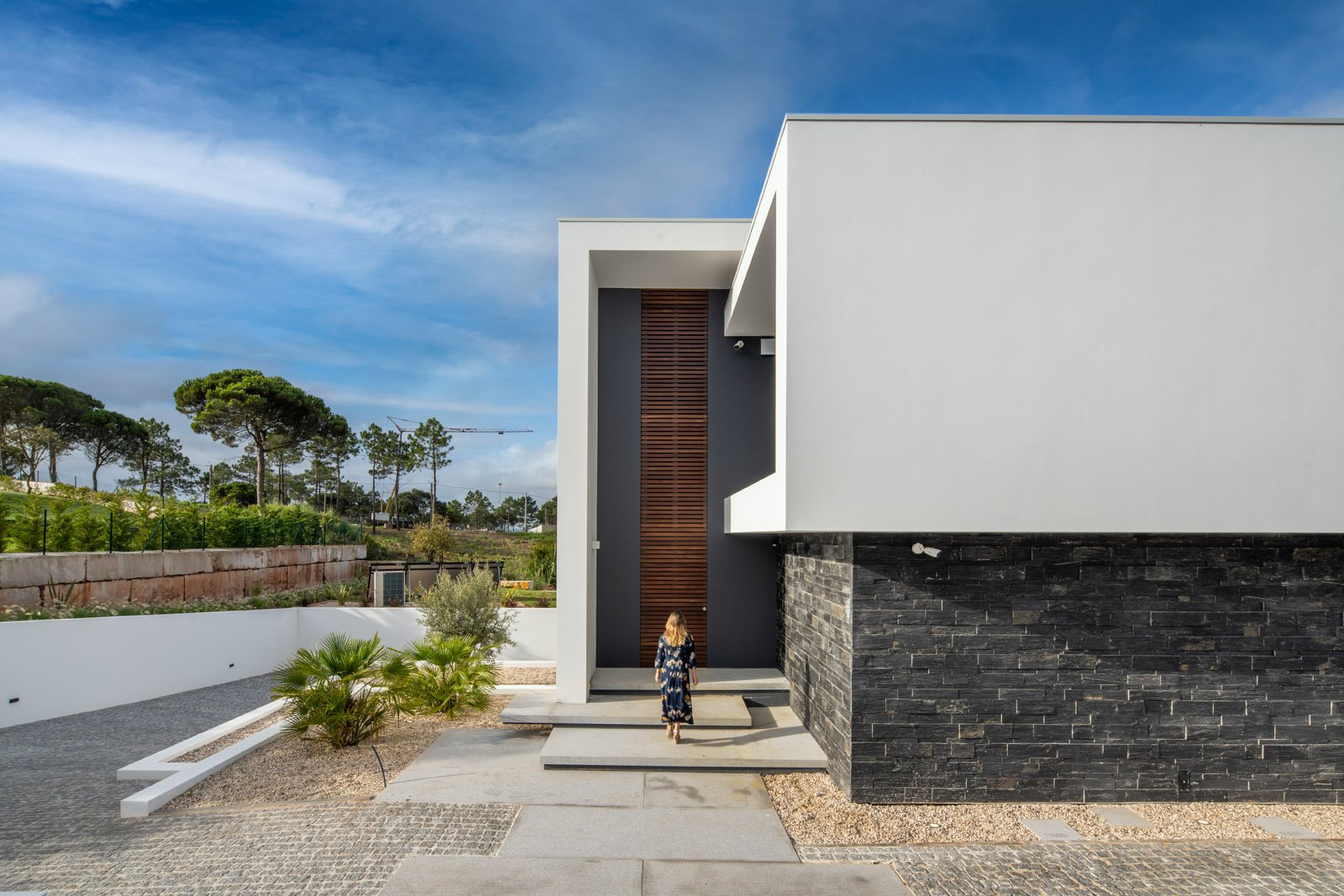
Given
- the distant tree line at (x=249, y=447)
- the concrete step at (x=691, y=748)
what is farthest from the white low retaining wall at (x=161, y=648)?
the distant tree line at (x=249, y=447)

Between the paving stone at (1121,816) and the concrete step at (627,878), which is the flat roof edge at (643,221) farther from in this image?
the paving stone at (1121,816)

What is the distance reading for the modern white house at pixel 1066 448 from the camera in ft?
Result: 15.9

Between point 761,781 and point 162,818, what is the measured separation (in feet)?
16.1

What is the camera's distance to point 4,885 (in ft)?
13.7

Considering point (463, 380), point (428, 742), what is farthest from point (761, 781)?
point (463, 380)

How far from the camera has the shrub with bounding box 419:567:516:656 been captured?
32.9ft

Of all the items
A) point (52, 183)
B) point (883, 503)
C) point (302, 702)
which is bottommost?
point (302, 702)

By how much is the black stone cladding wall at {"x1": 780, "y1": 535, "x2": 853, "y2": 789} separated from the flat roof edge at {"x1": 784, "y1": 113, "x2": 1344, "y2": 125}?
3295mm

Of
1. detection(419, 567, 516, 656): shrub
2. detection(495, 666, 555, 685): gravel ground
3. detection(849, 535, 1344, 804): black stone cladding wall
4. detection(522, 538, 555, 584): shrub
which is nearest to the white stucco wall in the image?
detection(849, 535, 1344, 804): black stone cladding wall

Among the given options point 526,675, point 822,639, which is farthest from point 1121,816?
point 526,675

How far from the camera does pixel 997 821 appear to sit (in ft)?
16.8

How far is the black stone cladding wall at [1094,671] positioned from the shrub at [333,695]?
5157 mm

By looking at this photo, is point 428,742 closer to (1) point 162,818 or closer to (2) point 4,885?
(1) point 162,818

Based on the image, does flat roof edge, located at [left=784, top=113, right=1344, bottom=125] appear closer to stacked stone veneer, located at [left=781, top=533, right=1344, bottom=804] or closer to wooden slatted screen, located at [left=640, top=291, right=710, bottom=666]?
stacked stone veneer, located at [left=781, top=533, right=1344, bottom=804]
